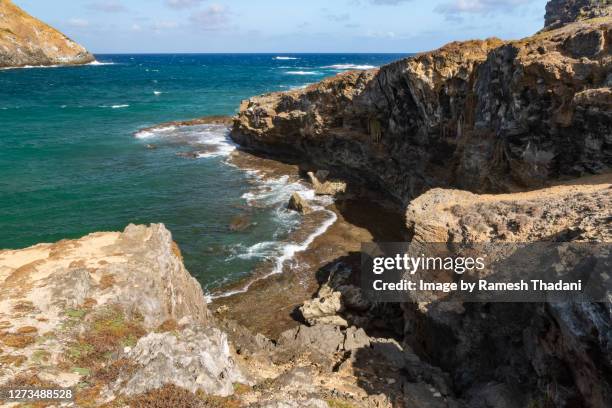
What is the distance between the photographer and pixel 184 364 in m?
11.0

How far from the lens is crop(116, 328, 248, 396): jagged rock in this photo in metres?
10.5

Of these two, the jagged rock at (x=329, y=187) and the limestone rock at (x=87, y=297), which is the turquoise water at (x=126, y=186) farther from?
the limestone rock at (x=87, y=297)

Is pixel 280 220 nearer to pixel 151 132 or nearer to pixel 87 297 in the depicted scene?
pixel 87 297

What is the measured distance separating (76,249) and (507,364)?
1682 cm

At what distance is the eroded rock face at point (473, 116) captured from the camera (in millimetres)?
21391

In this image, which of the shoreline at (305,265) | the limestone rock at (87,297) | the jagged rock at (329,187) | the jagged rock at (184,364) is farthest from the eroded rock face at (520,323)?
the jagged rock at (329,187)

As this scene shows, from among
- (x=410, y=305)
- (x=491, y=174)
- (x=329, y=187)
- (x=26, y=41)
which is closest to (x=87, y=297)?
(x=410, y=305)

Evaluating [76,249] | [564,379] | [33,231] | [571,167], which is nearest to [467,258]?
[564,379]

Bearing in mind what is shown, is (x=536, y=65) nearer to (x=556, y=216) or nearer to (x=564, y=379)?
(x=556, y=216)

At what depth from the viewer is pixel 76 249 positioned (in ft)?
55.1

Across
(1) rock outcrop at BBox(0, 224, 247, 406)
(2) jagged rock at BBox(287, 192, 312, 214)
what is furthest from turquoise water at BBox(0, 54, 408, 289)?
(1) rock outcrop at BBox(0, 224, 247, 406)

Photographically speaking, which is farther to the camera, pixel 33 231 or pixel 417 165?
pixel 417 165

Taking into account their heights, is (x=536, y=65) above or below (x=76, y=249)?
above
